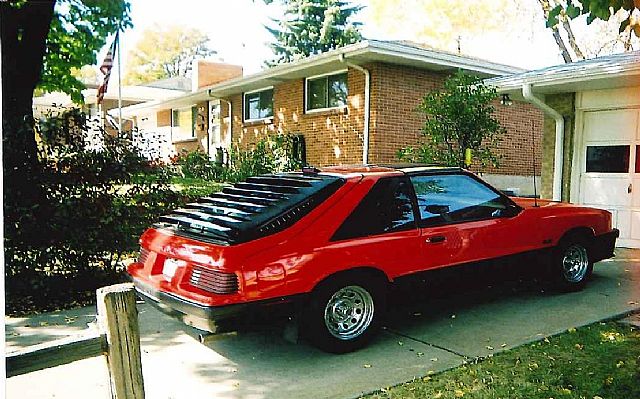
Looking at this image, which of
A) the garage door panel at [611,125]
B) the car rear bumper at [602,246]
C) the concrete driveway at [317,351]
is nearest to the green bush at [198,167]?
the concrete driveway at [317,351]

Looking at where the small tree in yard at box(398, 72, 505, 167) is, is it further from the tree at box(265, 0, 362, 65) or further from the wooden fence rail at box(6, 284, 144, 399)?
the wooden fence rail at box(6, 284, 144, 399)

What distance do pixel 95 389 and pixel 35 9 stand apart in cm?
228

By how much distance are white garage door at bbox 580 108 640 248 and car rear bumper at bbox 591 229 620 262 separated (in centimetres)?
266

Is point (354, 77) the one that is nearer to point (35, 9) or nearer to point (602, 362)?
point (602, 362)

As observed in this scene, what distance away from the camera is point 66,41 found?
242 centimetres

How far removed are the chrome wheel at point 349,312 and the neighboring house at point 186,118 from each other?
75.6 inches

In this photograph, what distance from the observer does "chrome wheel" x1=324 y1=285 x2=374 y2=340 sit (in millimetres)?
3758

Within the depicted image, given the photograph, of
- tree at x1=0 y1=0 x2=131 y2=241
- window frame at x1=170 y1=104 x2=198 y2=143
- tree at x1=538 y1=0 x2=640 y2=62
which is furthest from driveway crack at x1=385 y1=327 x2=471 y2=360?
window frame at x1=170 y1=104 x2=198 y2=143

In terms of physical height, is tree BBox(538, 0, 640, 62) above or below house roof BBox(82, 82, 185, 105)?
above

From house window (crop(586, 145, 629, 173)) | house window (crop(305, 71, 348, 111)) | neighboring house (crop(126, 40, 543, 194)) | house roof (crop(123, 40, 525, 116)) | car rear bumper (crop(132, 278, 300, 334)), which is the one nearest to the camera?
car rear bumper (crop(132, 278, 300, 334))

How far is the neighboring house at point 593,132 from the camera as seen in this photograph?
7602 millimetres

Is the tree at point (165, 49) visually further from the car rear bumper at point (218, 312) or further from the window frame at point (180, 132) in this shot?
the window frame at point (180, 132)

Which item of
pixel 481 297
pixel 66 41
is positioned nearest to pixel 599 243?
pixel 481 297

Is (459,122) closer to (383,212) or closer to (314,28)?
(314,28)
